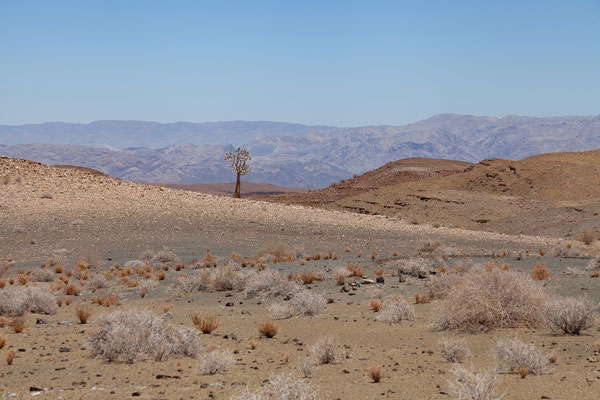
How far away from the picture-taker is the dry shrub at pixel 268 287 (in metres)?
17.4

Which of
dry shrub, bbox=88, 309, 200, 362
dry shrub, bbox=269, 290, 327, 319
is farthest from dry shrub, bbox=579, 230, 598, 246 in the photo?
dry shrub, bbox=88, 309, 200, 362

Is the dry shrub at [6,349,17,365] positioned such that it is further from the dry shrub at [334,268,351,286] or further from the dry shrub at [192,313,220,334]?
the dry shrub at [334,268,351,286]

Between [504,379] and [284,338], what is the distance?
16.2ft

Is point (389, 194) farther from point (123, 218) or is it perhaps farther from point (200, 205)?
point (123, 218)

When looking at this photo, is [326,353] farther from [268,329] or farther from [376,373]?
[268,329]

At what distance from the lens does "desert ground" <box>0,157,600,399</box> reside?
8531 millimetres

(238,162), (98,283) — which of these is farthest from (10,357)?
(238,162)

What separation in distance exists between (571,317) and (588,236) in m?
28.3

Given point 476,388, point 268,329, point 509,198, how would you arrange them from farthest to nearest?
point 509,198, point 268,329, point 476,388

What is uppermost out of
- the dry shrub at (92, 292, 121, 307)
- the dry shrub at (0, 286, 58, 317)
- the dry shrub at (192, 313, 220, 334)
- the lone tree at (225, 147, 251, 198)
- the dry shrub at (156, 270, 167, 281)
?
the lone tree at (225, 147, 251, 198)

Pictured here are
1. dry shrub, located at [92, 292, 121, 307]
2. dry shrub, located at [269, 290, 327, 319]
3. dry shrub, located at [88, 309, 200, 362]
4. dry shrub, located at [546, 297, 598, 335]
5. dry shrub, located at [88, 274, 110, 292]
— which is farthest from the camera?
dry shrub, located at [88, 274, 110, 292]

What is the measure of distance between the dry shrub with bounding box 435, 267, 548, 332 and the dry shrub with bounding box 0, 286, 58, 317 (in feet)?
32.3

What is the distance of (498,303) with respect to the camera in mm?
11586

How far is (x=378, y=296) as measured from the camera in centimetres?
1700
